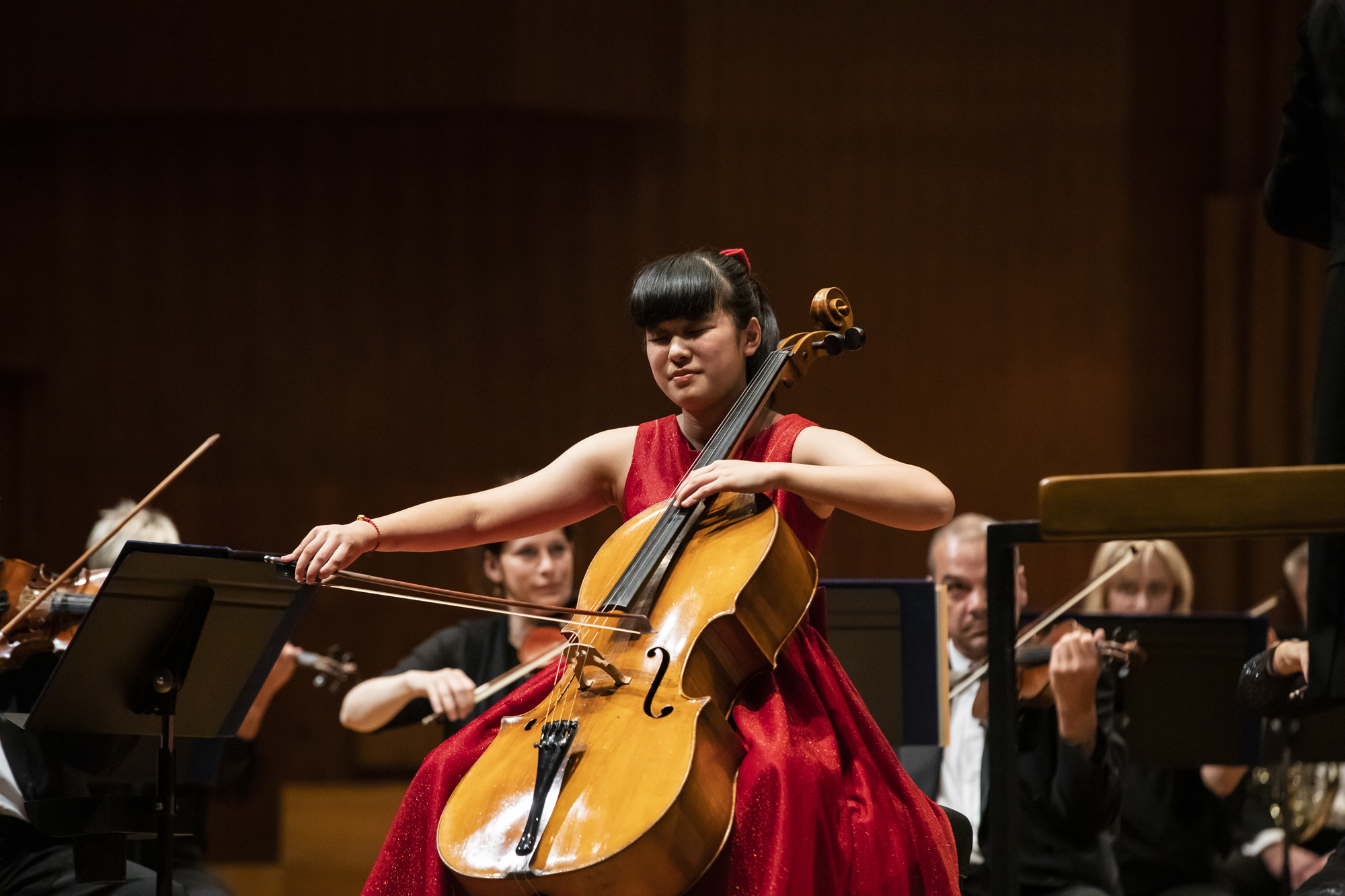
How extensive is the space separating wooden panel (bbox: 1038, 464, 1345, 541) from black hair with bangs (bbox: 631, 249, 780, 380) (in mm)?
723

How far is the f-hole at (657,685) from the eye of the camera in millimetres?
1399

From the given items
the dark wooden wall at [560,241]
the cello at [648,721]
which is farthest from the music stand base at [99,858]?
the dark wooden wall at [560,241]

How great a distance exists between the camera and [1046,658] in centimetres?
247

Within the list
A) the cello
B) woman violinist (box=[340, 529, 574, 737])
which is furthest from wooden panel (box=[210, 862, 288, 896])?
the cello

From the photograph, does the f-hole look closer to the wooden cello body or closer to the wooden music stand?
the wooden cello body

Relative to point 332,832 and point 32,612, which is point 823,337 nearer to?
point 32,612

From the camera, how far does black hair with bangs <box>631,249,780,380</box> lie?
1741 mm

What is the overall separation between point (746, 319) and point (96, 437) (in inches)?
154

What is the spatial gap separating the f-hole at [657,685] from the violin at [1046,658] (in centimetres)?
117

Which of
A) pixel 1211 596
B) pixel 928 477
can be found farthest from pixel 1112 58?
pixel 928 477

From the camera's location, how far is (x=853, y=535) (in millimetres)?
4996

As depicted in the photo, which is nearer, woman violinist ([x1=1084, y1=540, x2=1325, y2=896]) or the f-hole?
the f-hole

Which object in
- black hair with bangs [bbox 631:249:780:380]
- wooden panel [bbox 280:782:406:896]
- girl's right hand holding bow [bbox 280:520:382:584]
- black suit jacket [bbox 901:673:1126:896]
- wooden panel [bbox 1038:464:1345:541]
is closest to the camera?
wooden panel [bbox 1038:464:1345:541]

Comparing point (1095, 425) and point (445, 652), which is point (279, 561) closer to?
point (445, 652)
